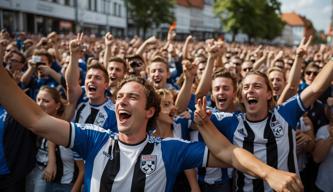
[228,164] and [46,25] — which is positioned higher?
[46,25]

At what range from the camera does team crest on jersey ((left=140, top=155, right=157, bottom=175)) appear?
266 cm

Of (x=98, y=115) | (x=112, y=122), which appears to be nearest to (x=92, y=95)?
(x=98, y=115)

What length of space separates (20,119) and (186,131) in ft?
7.20

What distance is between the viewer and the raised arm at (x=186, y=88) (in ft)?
13.9

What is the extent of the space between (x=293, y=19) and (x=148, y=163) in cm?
15377

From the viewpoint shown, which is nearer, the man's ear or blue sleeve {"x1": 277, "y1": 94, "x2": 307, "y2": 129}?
the man's ear

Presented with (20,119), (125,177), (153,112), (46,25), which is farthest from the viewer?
(46,25)

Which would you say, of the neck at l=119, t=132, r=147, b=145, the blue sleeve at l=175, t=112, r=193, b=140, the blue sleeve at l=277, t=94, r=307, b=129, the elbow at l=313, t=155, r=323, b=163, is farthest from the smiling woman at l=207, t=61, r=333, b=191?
the neck at l=119, t=132, r=147, b=145

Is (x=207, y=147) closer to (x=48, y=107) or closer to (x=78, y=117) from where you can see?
(x=78, y=117)

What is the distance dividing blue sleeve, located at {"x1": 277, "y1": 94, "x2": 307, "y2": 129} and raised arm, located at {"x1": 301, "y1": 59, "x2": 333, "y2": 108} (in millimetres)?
46

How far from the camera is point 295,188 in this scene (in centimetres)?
197

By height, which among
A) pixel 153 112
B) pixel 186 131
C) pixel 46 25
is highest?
pixel 46 25

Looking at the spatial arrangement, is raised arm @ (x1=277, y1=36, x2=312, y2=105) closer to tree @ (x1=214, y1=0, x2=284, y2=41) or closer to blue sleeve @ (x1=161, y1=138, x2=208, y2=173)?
blue sleeve @ (x1=161, y1=138, x2=208, y2=173)

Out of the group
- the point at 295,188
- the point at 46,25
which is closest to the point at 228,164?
the point at 295,188
